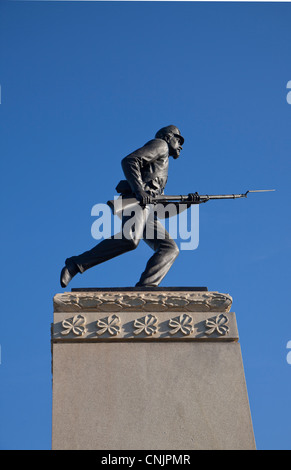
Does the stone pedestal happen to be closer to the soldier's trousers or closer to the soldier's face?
the soldier's trousers

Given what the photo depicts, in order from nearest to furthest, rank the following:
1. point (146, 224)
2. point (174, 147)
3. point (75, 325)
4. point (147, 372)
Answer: point (147, 372)
point (75, 325)
point (146, 224)
point (174, 147)

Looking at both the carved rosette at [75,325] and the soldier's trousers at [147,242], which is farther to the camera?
the soldier's trousers at [147,242]

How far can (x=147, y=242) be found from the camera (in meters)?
9.66

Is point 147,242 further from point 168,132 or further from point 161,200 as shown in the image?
point 168,132

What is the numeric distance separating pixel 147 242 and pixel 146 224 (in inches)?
10.3

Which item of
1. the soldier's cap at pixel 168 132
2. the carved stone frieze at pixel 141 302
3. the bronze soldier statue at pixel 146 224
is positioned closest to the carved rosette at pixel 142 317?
the carved stone frieze at pixel 141 302

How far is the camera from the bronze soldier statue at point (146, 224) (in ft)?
29.8

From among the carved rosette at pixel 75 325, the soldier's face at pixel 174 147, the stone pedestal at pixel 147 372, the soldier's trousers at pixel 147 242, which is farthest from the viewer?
the soldier's face at pixel 174 147

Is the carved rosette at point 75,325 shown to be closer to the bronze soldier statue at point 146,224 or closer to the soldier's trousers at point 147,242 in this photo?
the bronze soldier statue at point 146,224

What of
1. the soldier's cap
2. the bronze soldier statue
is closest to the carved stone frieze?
the bronze soldier statue

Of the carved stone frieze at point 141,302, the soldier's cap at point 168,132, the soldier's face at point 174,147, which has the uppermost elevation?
the soldier's cap at point 168,132

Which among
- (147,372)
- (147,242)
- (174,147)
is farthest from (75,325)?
(174,147)

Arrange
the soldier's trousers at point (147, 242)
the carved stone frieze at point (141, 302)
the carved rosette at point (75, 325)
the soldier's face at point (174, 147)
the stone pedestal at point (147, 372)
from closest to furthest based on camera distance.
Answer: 1. the stone pedestal at point (147, 372)
2. the carved rosette at point (75, 325)
3. the carved stone frieze at point (141, 302)
4. the soldier's trousers at point (147, 242)
5. the soldier's face at point (174, 147)
